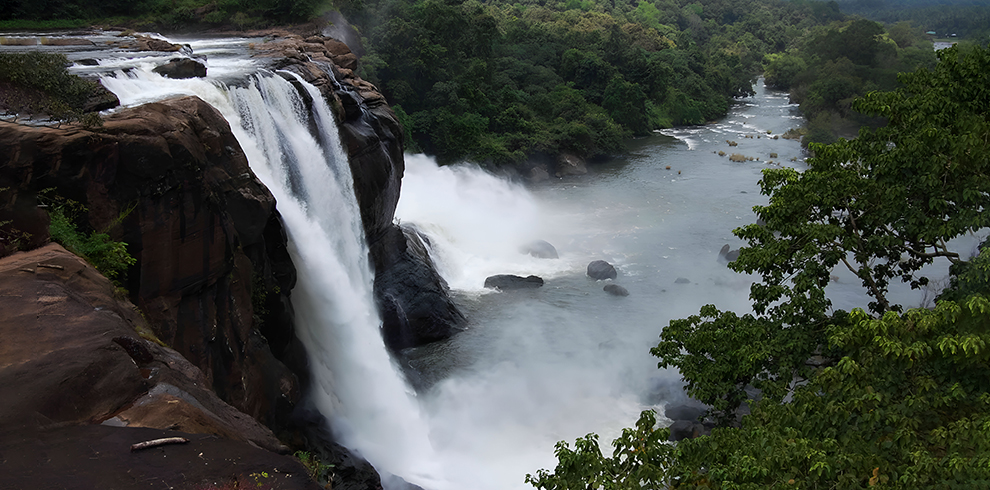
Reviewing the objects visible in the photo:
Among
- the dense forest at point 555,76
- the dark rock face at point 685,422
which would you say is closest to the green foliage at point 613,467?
the dark rock face at point 685,422

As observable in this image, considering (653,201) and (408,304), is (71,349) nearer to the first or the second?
(408,304)

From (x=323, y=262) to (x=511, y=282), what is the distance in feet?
37.0

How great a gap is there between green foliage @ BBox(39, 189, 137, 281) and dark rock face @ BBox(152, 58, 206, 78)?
279 inches

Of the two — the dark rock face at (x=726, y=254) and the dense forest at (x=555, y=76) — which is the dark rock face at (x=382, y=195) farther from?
the dense forest at (x=555, y=76)

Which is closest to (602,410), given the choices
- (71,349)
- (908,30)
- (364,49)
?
(71,349)

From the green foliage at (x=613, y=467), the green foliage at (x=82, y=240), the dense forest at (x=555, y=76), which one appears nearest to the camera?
the green foliage at (x=613, y=467)

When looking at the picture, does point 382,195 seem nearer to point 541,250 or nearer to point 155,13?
point 541,250

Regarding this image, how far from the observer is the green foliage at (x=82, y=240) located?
9703mm

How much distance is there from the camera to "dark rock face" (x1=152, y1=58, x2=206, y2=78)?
16094 mm

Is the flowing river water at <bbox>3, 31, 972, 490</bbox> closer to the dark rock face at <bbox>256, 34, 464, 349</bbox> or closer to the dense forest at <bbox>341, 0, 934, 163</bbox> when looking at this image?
the dark rock face at <bbox>256, 34, 464, 349</bbox>

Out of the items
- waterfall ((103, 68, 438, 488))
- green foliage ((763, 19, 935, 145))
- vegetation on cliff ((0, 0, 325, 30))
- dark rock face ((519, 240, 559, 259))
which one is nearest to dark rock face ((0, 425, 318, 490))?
waterfall ((103, 68, 438, 488))

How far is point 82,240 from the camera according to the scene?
392 inches

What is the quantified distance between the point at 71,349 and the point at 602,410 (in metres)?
14.4

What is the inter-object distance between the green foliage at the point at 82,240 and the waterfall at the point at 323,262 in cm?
449
